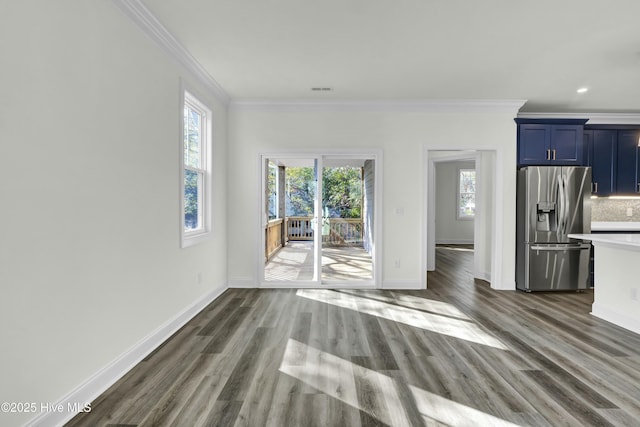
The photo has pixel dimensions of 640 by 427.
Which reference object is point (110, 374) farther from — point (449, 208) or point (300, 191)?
point (449, 208)

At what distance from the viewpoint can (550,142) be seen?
5043 millimetres

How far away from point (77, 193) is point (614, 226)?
685cm

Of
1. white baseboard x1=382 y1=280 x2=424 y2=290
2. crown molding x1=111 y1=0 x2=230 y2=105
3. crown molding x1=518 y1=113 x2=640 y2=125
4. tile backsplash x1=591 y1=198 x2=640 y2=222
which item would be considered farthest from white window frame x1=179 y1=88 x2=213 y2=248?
tile backsplash x1=591 y1=198 x2=640 y2=222

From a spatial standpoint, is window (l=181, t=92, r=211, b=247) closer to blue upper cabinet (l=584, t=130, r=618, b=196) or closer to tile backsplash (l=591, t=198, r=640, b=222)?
blue upper cabinet (l=584, t=130, r=618, b=196)

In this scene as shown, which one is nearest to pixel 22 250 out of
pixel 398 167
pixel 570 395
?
pixel 570 395

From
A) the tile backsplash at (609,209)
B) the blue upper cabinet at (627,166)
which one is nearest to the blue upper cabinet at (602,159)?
the blue upper cabinet at (627,166)

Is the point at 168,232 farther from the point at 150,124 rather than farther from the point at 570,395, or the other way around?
the point at 570,395

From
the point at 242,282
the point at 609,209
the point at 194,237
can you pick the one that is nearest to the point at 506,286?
the point at 609,209

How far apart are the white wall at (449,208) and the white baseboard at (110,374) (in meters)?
8.92

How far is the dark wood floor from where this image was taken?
79.3 inches

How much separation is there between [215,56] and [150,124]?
113cm

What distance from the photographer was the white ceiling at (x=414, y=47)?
104 inches

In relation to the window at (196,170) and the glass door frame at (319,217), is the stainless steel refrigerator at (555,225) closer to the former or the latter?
the glass door frame at (319,217)

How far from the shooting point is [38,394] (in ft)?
5.74
